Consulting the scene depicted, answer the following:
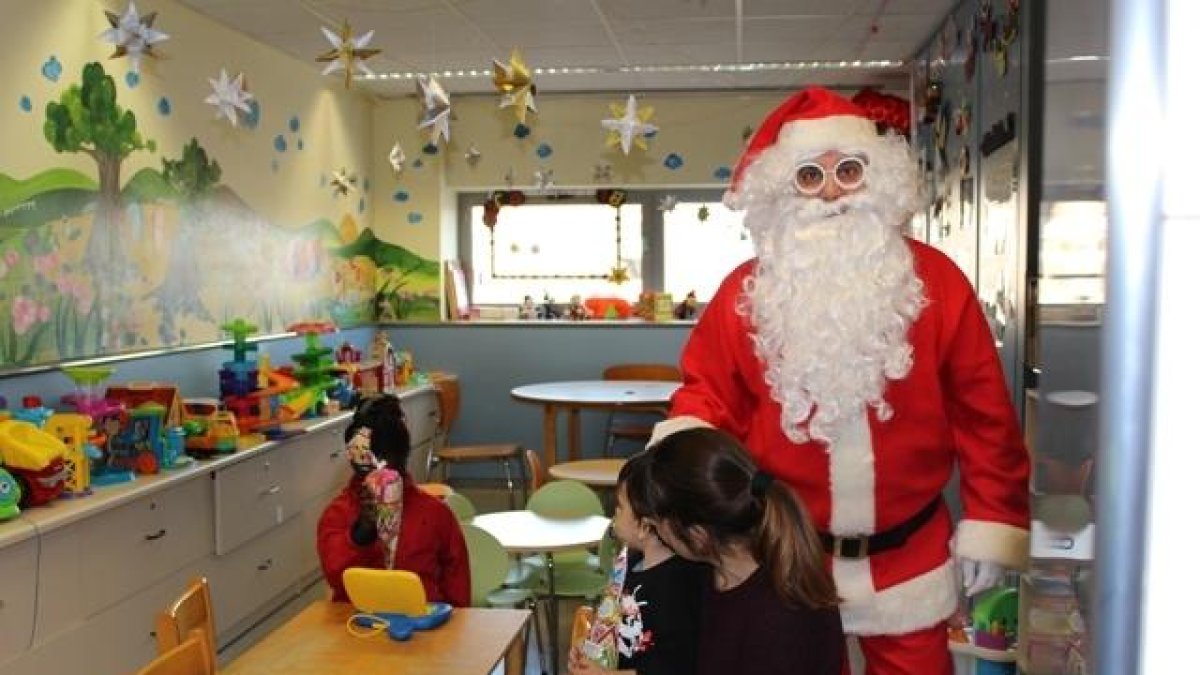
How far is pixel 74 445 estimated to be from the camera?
10.8 feet

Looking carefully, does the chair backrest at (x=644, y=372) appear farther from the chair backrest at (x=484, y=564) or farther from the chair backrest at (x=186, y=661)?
the chair backrest at (x=186, y=661)

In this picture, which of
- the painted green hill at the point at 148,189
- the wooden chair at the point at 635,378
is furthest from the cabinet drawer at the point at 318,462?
the wooden chair at the point at 635,378

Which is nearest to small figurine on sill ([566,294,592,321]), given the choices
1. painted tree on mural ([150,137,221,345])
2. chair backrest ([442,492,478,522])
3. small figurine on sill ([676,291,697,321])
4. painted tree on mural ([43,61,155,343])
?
small figurine on sill ([676,291,697,321])

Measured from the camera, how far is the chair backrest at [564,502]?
12.3 feet

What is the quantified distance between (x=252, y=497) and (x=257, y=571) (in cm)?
31

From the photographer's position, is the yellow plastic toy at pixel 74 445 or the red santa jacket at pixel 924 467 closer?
the red santa jacket at pixel 924 467

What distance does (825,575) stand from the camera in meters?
1.72

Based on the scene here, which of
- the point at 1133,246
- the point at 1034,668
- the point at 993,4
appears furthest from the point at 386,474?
the point at 993,4

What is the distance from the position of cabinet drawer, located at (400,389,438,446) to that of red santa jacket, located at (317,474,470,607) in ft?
10.6

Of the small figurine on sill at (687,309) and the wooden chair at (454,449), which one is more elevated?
the small figurine on sill at (687,309)

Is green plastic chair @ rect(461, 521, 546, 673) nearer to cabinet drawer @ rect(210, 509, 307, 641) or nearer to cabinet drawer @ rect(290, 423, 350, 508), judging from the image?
cabinet drawer @ rect(210, 509, 307, 641)

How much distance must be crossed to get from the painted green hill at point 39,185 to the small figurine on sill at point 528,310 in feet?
11.5

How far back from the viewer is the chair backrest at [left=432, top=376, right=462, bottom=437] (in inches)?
260

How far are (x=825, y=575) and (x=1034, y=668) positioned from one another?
789mm
